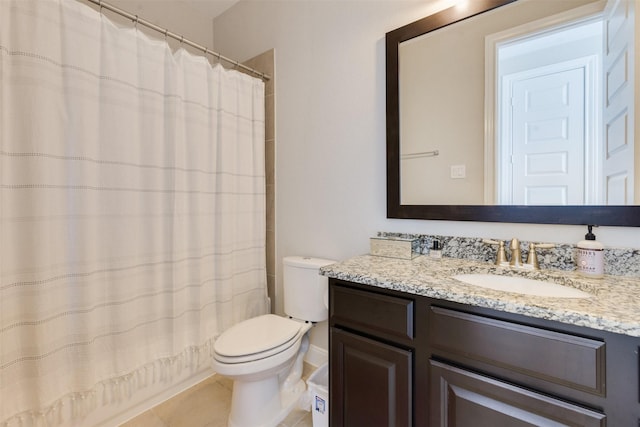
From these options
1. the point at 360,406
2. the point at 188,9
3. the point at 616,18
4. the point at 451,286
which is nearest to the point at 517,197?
the point at 451,286

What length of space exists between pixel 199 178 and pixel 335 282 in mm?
1026

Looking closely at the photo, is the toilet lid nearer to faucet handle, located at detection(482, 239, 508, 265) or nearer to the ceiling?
faucet handle, located at detection(482, 239, 508, 265)

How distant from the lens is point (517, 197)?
1.17 metres

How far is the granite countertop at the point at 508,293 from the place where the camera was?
2.26ft

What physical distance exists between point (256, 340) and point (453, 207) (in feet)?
3.68

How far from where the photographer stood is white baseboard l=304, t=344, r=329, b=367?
1.86 metres

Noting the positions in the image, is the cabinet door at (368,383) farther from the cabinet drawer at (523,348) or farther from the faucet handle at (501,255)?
the faucet handle at (501,255)

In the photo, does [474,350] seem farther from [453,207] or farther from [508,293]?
[453,207]

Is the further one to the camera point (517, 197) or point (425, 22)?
point (425, 22)

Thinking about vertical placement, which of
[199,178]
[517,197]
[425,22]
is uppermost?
[425,22]

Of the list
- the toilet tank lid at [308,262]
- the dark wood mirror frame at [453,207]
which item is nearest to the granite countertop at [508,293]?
the dark wood mirror frame at [453,207]

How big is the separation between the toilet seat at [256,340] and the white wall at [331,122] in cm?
41

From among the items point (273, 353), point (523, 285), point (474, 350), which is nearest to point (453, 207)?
point (523, 285)

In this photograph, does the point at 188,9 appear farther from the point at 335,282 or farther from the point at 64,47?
the point at 335,282
